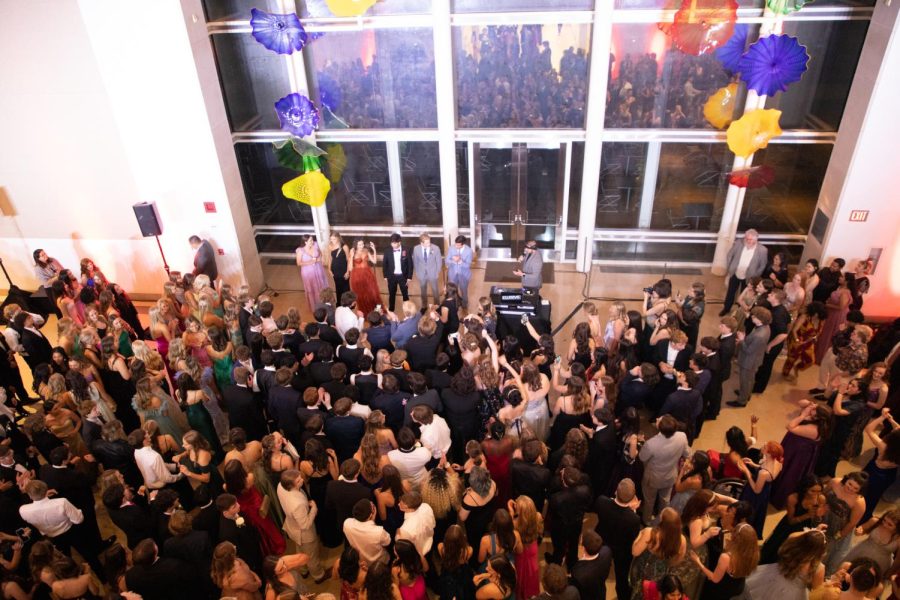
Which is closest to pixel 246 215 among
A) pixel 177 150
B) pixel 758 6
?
pixel 177 150

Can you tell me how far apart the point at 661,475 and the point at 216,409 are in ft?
14.8

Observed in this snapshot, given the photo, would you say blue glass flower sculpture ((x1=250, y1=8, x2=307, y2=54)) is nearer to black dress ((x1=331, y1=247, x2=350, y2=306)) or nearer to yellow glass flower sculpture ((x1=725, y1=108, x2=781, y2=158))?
black dress ((x1=331, y1=247, x2=350, y2=306))

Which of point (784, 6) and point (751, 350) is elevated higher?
point (784, 6)

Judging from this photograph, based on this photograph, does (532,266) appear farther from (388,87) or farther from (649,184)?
(388,87)

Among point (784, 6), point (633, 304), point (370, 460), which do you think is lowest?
point (633, 304)

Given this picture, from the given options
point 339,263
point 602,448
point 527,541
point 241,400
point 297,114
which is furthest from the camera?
point 339,263

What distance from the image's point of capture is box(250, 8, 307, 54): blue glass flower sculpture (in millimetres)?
8047

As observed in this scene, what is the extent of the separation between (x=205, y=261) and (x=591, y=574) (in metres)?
7.03

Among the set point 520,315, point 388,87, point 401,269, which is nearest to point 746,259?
point 520,315

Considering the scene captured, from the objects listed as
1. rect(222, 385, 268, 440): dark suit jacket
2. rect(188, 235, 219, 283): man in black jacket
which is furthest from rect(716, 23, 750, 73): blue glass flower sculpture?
rect(188, 235, 219, 283): man in black jacket

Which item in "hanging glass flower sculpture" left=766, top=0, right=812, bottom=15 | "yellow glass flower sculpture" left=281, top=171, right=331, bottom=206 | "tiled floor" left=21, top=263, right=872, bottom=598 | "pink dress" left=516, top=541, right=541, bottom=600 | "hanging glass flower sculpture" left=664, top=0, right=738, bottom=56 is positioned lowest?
"tiled floor" left=21, top=263, right=872, bottom=598

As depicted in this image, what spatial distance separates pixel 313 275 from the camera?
9.11m

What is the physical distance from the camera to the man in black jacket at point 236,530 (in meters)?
4.81

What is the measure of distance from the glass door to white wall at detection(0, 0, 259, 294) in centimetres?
365
